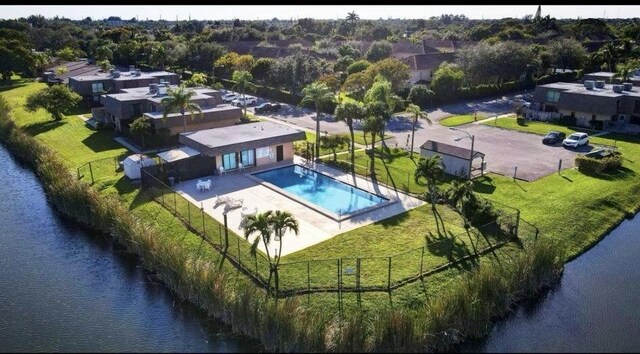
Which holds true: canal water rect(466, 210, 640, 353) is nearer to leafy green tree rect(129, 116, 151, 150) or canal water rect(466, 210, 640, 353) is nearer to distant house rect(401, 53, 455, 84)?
leafy green tree rect(129, 116, 151, 150)

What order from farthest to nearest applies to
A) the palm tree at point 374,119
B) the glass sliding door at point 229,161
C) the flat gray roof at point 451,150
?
the palm tree at point 374,119
the glass sliding door at point 229,161
the flat gray roof at point 451,150

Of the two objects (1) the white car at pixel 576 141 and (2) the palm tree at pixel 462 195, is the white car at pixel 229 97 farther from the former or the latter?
(2) the palm tree at pixel 462 195

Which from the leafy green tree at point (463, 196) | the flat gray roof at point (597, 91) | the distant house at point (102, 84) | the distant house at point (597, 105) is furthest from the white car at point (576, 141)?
the distant house at point (102, 84)

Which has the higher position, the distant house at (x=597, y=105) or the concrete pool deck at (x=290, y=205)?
the distant house at (x=597, y=105)

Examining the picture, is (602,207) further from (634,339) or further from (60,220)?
(60,220)

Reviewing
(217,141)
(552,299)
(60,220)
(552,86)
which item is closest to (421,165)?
(552,299)

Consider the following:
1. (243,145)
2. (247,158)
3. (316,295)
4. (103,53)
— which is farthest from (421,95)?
(103,53)
